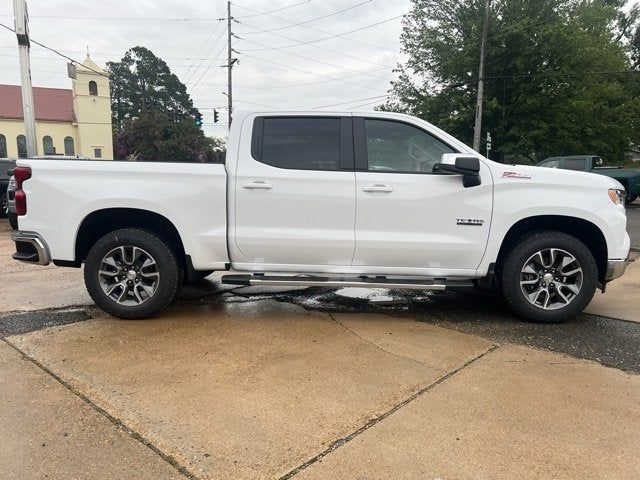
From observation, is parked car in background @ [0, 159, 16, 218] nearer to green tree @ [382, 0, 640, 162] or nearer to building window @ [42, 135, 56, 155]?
green tree @ [382, 0, 640, 162]

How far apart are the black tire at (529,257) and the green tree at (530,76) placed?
22.5m

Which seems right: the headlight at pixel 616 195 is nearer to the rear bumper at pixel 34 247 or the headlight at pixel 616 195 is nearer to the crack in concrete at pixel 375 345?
the crack in concrete at pixel 375 345

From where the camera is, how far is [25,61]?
13.7 meters

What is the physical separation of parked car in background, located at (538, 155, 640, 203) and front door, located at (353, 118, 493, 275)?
521 inches

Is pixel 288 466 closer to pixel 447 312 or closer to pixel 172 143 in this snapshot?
pixel 447 312

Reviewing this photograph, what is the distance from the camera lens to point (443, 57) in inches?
1081

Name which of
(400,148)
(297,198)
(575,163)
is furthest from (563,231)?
(575,163)

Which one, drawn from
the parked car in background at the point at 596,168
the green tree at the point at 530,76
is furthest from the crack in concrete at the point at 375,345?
the green tree at the point at 530,76

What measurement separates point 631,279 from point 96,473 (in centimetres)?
688

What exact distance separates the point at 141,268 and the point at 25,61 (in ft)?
40.3

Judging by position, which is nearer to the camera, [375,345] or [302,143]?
[375,345]

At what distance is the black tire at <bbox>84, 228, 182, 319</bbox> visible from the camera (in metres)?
4.57

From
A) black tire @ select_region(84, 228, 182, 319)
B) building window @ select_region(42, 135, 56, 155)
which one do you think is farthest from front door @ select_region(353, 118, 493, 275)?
building window @ select_region(42, 135, 56, 155)

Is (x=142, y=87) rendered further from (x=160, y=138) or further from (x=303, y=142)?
(x=303, y=142)
